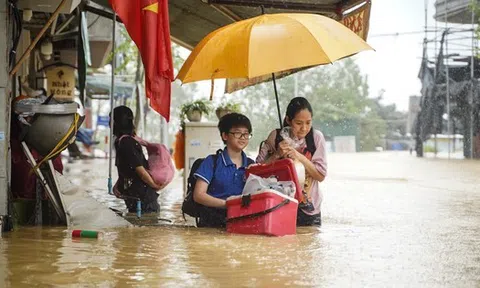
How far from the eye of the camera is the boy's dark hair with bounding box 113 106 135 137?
971cm

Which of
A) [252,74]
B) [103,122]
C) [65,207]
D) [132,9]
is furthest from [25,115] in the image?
[103,122]

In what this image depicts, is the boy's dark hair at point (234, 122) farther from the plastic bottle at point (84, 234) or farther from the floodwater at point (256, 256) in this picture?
the plastic bottle at point (84, 234)

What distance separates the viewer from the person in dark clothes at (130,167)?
31.3 feet

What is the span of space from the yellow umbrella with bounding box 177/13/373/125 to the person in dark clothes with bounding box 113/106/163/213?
5.74 ft

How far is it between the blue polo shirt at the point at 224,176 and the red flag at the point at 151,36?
0.75 metres

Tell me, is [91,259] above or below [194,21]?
below

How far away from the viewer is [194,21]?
1212 centimetres

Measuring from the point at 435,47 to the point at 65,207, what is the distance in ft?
92.5

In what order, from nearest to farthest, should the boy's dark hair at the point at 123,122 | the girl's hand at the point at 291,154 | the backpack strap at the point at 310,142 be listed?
1. the girl's hand at the point at 291,154
2. the backpack strap at the point at 310,142
3. the boy's dark hair at the point at 123,122

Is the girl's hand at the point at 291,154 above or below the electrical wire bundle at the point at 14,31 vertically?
below

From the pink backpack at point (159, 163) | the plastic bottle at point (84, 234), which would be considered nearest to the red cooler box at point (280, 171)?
the plastic bottle at point (84, 234)

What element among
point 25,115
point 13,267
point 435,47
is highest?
point 435,47

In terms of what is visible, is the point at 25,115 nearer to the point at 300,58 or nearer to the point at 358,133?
the point at 300,58

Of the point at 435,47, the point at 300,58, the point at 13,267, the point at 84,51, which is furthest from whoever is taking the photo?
the point at 435,47
